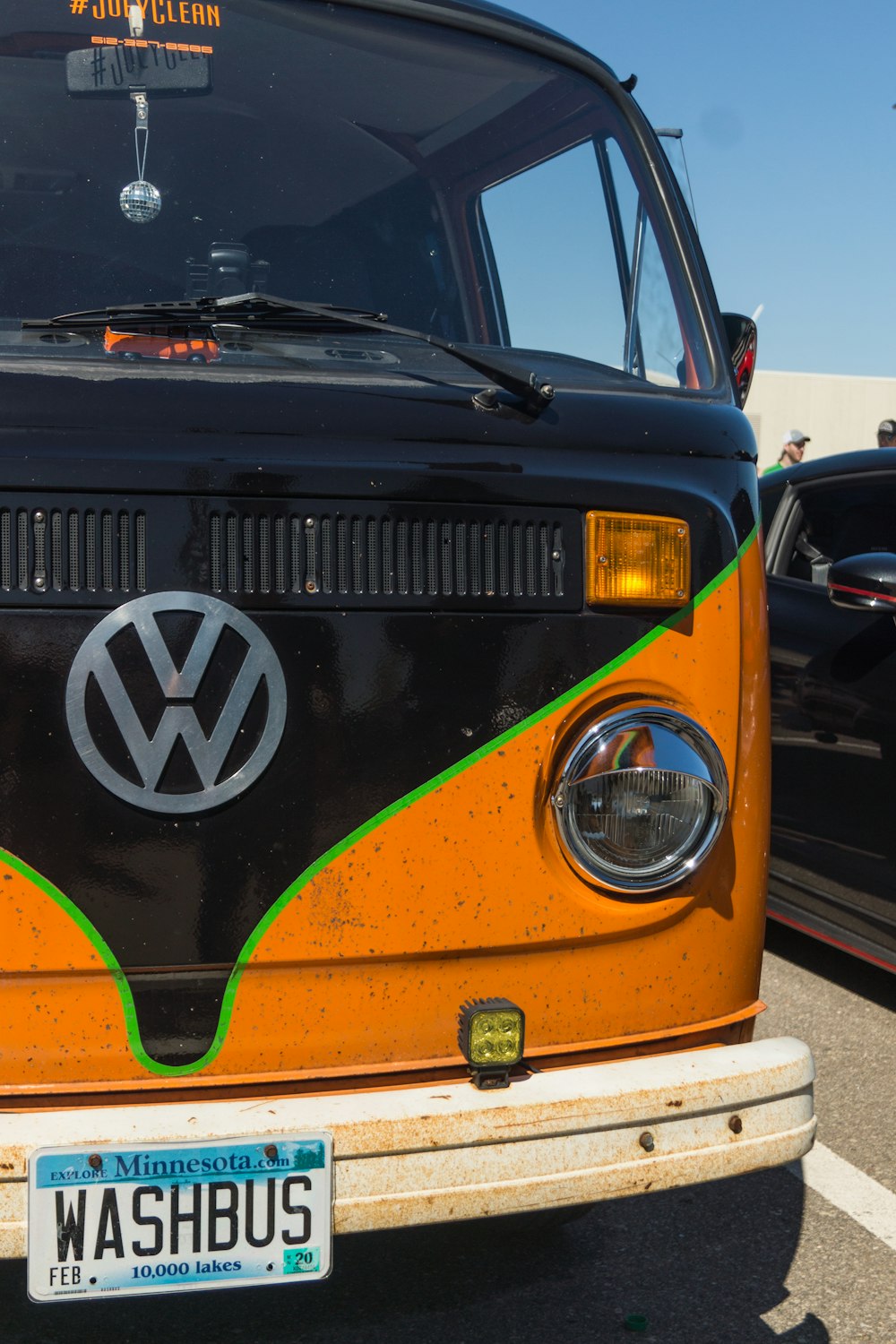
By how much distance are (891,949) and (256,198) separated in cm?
276

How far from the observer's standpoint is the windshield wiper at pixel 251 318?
2.36 metres

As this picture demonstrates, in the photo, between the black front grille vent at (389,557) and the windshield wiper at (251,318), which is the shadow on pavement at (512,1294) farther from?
the windshield wiper at (251,318)

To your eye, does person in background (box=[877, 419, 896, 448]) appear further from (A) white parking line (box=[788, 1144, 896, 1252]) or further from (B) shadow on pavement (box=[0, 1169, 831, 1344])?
(B) shadow on pavement (box=[0, 1169, 831, 1344])

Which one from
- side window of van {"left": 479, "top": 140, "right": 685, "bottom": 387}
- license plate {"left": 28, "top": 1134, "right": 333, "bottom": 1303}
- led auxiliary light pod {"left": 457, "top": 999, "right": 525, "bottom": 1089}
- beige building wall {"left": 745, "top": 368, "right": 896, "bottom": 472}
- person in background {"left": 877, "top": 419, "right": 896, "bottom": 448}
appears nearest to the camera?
license plate {"left": 28, "top": 1134, "right": 333, "bottom": 1303}

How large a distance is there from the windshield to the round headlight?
767 millimetres

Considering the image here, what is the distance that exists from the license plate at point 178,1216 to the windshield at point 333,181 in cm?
139

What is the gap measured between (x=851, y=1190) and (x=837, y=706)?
5.05 feet

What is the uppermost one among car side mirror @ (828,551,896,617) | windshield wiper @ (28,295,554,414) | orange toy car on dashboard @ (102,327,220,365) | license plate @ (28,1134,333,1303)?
windshield wiper @ (28,295,554,414)

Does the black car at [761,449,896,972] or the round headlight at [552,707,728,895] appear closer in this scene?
the round headlight at [552,707,728,895]

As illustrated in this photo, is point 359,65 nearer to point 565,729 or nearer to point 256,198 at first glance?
point 256,198

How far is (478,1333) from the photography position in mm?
2627

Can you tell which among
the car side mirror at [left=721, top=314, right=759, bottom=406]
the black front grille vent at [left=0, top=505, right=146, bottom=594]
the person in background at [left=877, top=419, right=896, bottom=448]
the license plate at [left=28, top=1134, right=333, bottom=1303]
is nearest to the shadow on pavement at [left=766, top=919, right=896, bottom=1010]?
the car side mirror at [left=721, top=314, right=759, bottom=406]

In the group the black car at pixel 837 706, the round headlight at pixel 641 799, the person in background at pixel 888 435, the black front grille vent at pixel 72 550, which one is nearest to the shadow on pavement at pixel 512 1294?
the round headlight at pixel 641 799

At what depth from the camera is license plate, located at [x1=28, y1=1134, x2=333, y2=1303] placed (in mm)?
1902
